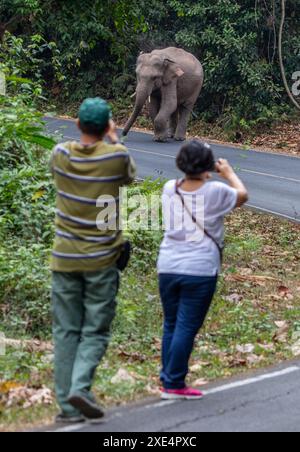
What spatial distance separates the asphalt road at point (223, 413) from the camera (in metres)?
6.89

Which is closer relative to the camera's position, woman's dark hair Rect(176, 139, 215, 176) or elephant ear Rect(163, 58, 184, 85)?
woman's dark hair Rect(176, 139, 215, 176)

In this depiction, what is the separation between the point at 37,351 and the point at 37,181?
4.15 metres

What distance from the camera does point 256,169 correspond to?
75.5 ft

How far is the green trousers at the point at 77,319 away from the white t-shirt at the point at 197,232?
61 cm

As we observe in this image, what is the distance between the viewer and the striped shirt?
6812 millimetres

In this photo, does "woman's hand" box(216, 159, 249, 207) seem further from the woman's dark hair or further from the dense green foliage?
the dense green foliage

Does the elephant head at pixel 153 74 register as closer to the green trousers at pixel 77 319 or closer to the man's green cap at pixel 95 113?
the man's green cap at pixel 95 113

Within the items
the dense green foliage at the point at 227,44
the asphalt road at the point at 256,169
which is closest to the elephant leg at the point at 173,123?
the asphalt road at the point at 256,169

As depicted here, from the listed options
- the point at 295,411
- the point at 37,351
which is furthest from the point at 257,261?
the point at 295,411

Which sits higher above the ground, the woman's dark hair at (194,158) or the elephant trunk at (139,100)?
the woman's dark hair at (194,158)

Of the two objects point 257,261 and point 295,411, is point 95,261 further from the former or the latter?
point 257,261

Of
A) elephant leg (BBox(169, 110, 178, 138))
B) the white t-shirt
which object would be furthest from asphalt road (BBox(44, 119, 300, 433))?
elephant leg (BBox(169, 110, 178, 138))

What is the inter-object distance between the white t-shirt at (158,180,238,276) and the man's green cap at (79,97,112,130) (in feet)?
2.93

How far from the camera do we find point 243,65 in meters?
32.0
